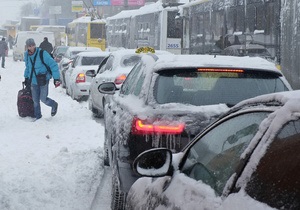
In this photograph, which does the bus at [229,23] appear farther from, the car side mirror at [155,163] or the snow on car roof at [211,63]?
the car side mirror at [155,163]

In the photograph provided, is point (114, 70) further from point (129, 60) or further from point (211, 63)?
point (211, 63)

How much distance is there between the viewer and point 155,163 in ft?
11.9

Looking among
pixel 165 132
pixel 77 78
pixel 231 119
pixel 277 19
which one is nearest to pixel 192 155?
pixel 231 119

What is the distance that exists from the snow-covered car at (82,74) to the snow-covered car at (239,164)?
568 inches

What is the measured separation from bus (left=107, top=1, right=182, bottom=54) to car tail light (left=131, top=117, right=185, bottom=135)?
72.3 ft

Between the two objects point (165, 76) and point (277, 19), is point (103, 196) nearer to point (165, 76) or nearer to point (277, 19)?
point (165, 76)

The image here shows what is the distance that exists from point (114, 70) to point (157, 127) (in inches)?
342

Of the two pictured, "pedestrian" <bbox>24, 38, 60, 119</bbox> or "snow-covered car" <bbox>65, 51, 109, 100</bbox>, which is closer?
"pedestrian" <bbox>24, 38, 60, 119</bbox>

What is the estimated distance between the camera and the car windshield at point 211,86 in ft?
18.7

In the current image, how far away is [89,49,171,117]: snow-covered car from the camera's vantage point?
1383 centimetres

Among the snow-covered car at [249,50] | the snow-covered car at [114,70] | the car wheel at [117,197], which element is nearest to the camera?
the car wheel at [117,197]

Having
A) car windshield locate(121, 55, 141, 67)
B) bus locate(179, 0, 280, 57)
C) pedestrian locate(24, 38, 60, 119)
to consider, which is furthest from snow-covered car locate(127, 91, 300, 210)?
bus locate(179, 0, 280, 57)

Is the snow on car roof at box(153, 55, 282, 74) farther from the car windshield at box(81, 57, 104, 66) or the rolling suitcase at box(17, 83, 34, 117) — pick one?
the car windshield at box(81, 57, 104, 66)

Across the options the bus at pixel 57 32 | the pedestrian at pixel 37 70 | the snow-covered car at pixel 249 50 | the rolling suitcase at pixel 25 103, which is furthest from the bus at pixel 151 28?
the bus at pixel 57 32
